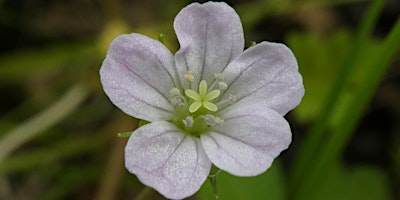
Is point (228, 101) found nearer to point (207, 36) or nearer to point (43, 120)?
point (207, 36)

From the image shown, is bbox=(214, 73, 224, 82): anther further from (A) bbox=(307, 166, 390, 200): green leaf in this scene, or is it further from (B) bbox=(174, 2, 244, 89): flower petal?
(A) bbox=(307, 166, 390, 200): green leaf

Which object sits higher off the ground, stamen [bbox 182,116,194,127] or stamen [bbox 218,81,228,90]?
stamen [bbox 218,81,228,90]

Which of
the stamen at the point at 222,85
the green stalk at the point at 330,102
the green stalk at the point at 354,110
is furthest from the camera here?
the green stalk at the point at 330,102

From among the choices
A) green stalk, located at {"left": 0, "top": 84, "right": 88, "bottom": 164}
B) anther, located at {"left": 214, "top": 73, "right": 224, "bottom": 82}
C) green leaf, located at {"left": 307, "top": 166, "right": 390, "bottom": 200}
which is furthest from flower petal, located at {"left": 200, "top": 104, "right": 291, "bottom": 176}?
green stalk, located at {"left": 0, "top": 84, "right": 88, "bottom": 164}


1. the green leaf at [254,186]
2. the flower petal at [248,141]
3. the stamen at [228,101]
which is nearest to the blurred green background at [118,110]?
the green leaf at [254,186]

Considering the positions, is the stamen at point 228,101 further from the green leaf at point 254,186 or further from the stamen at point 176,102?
the green leaf at point 254,186

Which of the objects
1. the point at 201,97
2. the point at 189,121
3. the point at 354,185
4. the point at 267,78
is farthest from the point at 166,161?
the point at 354,185
